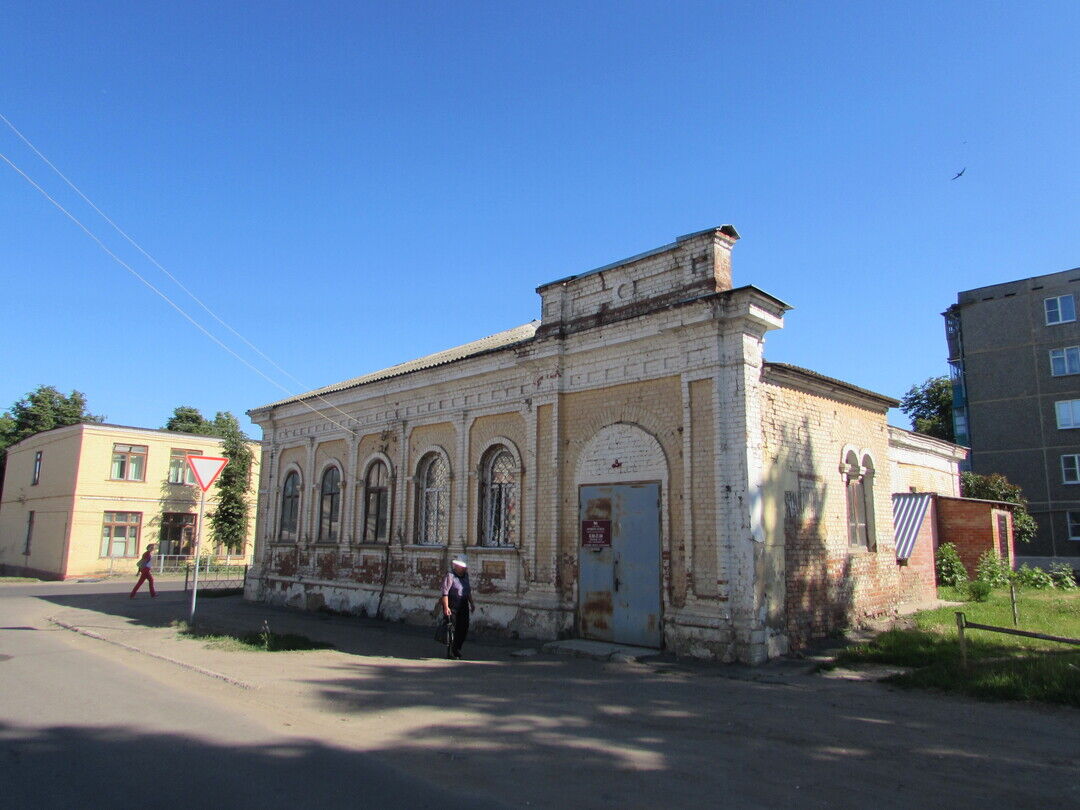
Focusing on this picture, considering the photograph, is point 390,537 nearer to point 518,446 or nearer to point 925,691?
point 518,446

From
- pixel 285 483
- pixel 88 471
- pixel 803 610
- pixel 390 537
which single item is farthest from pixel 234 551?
pixel 803 610

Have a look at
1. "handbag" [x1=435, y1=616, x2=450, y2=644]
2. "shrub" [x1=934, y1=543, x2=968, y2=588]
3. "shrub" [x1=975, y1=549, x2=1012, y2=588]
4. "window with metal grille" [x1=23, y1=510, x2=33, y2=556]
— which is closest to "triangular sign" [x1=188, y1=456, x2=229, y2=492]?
"handbag" [x1=435, y1=616, x2=450, y2=644]

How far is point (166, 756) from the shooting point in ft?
18.4

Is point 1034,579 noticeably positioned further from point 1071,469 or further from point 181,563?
point 181,563

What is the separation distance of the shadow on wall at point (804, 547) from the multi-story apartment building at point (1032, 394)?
25368mm

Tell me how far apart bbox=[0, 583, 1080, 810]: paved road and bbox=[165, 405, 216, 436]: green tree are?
46.9 metres

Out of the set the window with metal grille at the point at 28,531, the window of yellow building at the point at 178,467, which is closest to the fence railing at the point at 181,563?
the window of yellow building at the point at 178,467

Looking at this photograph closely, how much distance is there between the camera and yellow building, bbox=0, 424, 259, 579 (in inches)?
1309

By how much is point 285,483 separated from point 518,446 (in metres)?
10.0

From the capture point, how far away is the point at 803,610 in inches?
435

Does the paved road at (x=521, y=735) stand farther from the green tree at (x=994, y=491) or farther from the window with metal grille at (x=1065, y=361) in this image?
the window with metal grille at (x=1065, y=361)

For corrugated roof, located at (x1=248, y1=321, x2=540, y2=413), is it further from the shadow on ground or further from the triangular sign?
the shadow on ground

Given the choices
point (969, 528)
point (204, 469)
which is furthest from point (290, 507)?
point (969, 528)

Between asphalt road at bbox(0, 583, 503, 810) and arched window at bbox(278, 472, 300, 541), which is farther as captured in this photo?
arched window at bbox(278, 472, 300, 541)
